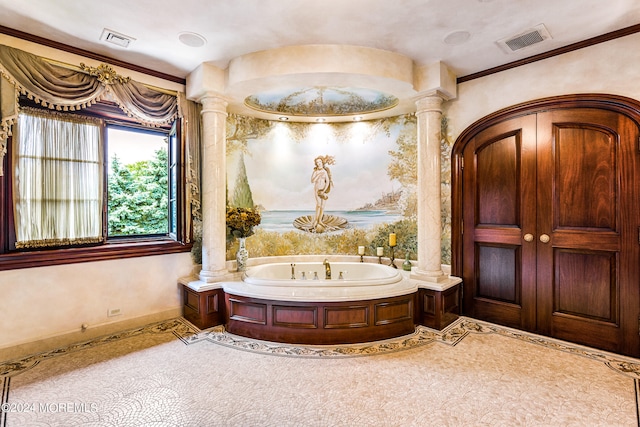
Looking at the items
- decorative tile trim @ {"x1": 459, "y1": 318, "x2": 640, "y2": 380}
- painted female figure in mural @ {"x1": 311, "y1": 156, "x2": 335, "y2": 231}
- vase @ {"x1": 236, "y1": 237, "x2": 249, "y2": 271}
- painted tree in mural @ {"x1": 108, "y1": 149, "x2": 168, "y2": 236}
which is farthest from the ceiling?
decorative tile trim @ {"x1": 459, "y1": 318, "x2": 640, "y2": 380}

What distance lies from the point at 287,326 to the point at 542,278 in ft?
8.75

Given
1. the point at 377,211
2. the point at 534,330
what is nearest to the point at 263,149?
the point at 377,211

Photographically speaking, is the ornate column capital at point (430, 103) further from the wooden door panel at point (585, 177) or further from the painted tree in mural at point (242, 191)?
the painted tree in mural at point (242, 191)

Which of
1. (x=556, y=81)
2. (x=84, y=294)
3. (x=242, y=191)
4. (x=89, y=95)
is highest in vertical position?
(x=556, y=81)

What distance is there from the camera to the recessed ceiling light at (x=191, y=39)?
2857 mm

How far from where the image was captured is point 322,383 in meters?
2.38

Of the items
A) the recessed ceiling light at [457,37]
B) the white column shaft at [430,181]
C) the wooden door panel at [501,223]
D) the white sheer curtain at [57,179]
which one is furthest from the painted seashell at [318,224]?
the recessed ceiling light at [457,37]

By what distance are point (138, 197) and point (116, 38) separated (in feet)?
5.80

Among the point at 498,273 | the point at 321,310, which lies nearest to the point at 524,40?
the point at 498,273

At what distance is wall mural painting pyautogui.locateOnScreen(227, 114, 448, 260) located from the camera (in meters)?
4.22

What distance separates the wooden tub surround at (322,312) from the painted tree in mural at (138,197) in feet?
3.31

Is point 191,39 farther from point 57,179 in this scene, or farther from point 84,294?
point 84,294

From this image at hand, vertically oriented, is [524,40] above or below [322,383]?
above

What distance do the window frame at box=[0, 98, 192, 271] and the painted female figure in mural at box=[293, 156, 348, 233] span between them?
1.59 metres
